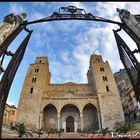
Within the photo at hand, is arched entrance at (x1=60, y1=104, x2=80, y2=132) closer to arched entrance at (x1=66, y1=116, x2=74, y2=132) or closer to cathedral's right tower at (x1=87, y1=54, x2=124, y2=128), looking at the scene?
arched entrance at (x1=66, y1=116, x2=74, y2=132)

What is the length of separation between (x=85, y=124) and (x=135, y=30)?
38.8 metres

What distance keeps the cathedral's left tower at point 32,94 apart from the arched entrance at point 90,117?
10.5 m

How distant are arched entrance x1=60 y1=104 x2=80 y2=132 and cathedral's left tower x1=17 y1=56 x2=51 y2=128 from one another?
6.03m

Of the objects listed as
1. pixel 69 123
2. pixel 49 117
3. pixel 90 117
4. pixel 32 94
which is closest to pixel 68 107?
pixel 69 123

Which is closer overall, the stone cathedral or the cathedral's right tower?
the cathedral's right tower

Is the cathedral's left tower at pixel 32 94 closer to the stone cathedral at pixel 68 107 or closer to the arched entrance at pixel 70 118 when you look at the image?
the stone cathedral at pixel 68 107

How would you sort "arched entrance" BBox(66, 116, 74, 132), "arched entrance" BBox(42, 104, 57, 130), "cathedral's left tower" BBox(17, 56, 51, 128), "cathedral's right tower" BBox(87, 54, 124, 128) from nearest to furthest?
"cathedral's left tower" BBox(17, 56, 51, 128) → "cathedral's right tower" BBox(87, 54, 124, 128) → "arched entrance" BBox(42, 104, 57, 130) → "arched entrance" BBox(66, 116, 74, 132)

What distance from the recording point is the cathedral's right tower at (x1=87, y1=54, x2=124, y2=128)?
1567 inches

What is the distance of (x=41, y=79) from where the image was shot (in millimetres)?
47406

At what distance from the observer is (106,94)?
143ft

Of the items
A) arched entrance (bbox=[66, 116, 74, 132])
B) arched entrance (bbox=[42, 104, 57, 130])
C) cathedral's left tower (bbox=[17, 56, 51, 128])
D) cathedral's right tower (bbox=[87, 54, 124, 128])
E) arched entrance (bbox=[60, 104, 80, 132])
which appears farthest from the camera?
arched entrance (bbox=[66, 116, 74, 132])

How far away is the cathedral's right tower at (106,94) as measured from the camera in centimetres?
3981

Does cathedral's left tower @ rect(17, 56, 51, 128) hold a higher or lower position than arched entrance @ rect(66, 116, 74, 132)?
higher

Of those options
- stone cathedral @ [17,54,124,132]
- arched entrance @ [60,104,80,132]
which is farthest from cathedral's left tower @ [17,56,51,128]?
arched entrance @ [60,104,80,132]
